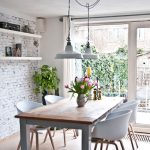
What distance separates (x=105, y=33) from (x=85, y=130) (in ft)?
9.60

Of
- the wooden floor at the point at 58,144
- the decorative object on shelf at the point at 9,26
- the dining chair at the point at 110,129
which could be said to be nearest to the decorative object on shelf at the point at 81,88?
the dining chair at the point at 110,129

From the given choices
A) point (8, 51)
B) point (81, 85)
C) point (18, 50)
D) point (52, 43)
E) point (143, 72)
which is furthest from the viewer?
point (52, 43)

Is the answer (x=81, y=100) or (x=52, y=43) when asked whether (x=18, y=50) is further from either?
(x=81, y=100)

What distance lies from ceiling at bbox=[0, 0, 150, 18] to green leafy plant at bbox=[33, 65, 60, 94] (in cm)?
112

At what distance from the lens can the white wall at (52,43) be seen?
5.50m

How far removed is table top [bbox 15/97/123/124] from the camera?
3004 mm

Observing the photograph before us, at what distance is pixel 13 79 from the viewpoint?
4.89 metres

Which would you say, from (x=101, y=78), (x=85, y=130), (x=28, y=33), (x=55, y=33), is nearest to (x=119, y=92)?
(x=101, y=78)

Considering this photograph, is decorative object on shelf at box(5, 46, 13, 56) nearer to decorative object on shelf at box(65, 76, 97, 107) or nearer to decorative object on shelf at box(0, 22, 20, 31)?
decorative object on shelf at box(0, 22, 20, 31)

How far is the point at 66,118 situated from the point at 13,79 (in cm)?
219

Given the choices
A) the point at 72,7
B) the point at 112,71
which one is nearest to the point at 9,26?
the point at 72,7

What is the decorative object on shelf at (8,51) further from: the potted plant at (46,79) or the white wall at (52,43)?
the white wall at (52,43)

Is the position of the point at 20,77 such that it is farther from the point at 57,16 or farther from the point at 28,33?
the point at 57,16

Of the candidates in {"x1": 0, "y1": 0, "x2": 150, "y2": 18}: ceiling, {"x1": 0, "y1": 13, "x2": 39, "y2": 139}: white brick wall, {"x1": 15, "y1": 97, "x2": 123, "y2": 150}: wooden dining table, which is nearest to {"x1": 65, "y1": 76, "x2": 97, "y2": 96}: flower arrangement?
{"x1": 15, "y1": 97, "x2": 123, "y2": 150}: wooden dining table
